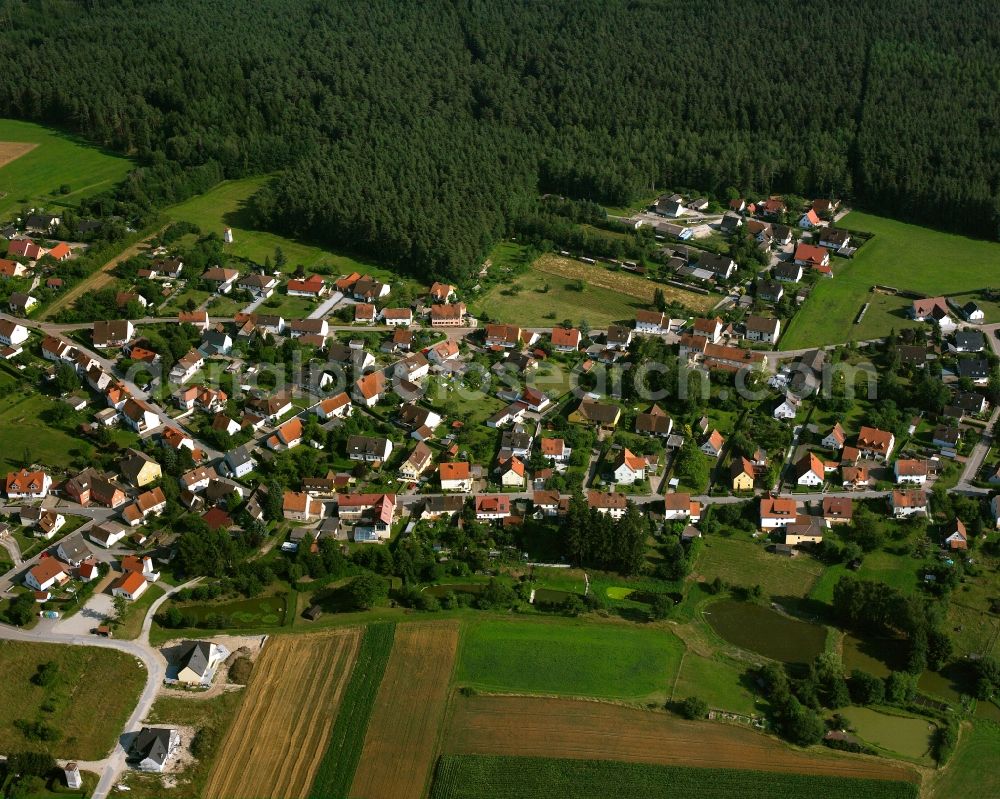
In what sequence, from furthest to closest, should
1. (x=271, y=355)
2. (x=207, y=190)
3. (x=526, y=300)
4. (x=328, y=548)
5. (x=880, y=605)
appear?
(x=207, y=190) < (x=526, y=300) < (x=271, y=355) < (x=328, y=548) < (x=880, y=605)

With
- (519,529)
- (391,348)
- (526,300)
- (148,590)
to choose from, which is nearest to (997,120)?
(526,300)

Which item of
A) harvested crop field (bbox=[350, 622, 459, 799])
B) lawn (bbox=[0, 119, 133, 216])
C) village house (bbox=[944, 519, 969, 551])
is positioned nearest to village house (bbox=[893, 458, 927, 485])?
village house (bbox=[944, 519, 969, 551])

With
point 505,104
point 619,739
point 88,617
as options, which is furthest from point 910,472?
point 505,104

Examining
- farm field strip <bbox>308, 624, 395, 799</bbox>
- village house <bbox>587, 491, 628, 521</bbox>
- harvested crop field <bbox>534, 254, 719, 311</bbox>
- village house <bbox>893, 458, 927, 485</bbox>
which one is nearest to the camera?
farm field strip <bbox>308, 624, 395, 799</bbox>

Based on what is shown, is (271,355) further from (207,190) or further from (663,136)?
(663,136)

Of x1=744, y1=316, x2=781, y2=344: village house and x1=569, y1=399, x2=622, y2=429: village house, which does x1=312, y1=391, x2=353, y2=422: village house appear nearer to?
x1=569, y1=399, x2=622, y2=429: village house

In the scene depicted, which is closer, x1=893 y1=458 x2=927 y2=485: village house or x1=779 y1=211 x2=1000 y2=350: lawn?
x1=893 y1=458 x2=927 y2=485: village house

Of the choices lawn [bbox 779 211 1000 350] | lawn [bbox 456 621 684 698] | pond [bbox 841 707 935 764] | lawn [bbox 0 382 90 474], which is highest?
lawn [bbox 0 382 90 474]

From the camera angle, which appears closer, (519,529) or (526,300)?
(519,529)
